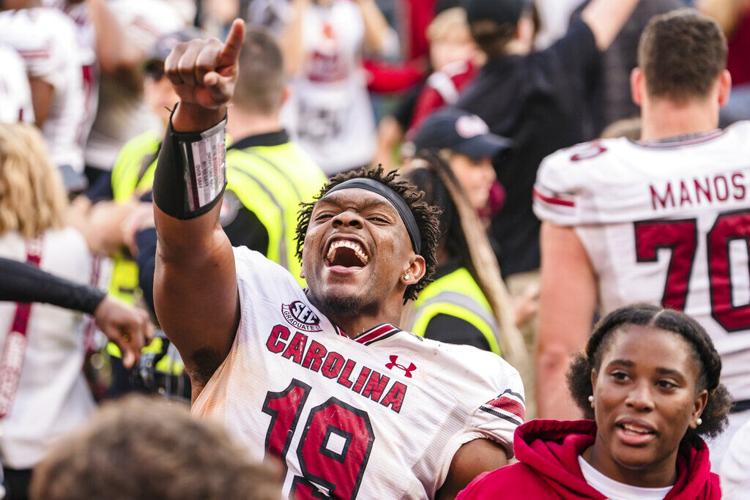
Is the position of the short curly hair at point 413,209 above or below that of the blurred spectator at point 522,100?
above

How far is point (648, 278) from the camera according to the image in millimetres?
4293

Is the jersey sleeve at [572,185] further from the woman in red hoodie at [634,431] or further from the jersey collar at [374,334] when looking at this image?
the jersey collar at [374,334]

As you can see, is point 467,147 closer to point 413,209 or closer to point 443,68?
point 413,209

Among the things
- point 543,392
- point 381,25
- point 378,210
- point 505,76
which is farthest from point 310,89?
point 378,210

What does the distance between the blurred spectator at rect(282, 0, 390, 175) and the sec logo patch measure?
546 centimetres

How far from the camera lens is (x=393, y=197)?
348 cm

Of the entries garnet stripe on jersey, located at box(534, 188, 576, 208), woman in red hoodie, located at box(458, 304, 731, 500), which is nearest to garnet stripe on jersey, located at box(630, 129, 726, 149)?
garnet stripe on jersey, located at box(534, 188, 576, 208)

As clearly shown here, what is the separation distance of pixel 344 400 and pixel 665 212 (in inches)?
61.1

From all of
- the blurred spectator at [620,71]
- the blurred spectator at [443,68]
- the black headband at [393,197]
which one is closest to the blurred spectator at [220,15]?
the blurred spectator at [443,68]

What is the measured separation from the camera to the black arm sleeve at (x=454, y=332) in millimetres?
4180

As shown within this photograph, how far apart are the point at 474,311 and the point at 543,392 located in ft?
1.59

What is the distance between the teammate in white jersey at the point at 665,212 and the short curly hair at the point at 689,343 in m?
0.87

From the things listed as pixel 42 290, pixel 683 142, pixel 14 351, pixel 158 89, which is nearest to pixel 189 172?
pixel 42 290

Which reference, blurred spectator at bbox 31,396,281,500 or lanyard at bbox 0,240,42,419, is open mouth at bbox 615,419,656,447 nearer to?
blurred spectator at bbox 31,396,281,500
